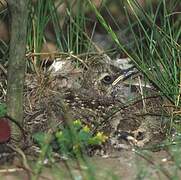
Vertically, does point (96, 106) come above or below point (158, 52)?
below

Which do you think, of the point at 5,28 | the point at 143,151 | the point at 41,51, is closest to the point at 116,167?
the point at 143,151

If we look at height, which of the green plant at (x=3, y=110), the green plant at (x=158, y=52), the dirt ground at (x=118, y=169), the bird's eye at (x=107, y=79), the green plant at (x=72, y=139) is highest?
→ the green plant at (x=158, y=52)

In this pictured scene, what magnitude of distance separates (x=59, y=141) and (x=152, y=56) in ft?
2.73

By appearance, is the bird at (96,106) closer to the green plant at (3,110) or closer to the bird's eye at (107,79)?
the bird's eye at (107,79)

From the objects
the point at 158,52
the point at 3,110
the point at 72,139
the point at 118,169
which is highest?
the point at 158,52

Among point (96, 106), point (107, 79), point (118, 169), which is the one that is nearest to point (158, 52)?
point (107, 79)

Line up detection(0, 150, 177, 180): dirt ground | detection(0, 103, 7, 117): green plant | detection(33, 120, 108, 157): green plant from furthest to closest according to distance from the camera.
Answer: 1. detection(0, 103, 7, 117): green plant
2. detection(33, 120, 108, 157): green plant
3. detection(0, 150, 177, 180): dirt ground

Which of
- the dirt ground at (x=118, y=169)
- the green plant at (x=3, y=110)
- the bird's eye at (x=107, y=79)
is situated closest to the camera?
the dirt ground at (x=118, y=169)

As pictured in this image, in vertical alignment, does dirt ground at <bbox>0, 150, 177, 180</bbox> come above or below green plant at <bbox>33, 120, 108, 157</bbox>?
below

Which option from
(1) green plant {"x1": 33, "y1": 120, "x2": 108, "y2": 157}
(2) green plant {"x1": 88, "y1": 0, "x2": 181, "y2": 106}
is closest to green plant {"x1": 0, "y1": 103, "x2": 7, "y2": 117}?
(1) green plant {"x1": 33, "y1": 120, "x2": 108, "y2": 157}

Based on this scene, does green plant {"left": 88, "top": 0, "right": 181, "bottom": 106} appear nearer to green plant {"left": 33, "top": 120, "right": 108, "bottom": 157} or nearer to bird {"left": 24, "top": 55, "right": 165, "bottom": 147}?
bird {"left": 24, "top": 55, "right": 165, "bottom": 147}

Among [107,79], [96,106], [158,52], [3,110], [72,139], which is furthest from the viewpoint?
[107,79]

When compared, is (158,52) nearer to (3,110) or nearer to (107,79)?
(107,79)

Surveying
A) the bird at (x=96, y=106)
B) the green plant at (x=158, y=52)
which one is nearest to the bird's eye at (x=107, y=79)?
the bird at (x=96, y=106)
